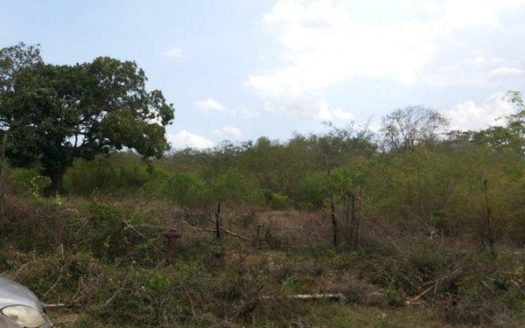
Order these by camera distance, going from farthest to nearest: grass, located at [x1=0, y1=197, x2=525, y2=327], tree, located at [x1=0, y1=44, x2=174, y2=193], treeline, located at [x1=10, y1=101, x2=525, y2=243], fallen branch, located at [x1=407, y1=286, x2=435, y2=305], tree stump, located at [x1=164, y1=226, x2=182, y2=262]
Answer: tree, located at [x1=0, y1=44, x2=174, y2=193]
treeline, located at [x1=10, y1=101, x2=525, y2=243]
tree stump, located at [x1=164, y1=226, x2=182, y2=262]
fallen branch, located at [x1=407, y1=286, x2=435, y2=305]
grass, located at [x1=0, y1=197, x2=525, y2=327]

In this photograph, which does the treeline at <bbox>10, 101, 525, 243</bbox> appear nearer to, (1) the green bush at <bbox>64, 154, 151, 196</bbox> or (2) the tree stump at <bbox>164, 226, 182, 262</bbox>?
(1) the green bush at <bbox>64, 154, 151, 196</bbox>

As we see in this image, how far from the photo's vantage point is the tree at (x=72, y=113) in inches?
916

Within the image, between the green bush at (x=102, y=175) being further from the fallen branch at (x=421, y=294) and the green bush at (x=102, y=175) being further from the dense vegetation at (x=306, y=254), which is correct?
the fallen branch at (x=421, y=294)

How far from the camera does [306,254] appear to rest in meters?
10.5

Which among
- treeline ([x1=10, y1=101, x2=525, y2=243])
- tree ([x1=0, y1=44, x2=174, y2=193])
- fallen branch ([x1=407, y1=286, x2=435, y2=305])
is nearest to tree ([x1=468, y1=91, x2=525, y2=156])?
treeline ([x1=10, y1=101, x2=525, y2=243])

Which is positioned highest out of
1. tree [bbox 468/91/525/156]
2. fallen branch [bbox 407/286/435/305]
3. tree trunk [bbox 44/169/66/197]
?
tree [bbox 468/91/525/156]

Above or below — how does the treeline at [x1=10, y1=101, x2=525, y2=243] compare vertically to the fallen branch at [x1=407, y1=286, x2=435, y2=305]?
above

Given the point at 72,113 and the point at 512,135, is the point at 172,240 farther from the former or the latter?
the point at 72,113

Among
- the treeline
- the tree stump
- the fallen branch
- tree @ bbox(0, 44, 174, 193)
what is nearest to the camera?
the fallen branch

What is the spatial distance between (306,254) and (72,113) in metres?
16.2

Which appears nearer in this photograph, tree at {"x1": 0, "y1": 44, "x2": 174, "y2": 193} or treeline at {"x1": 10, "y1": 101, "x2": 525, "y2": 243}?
treeline at {"x1": 10, "y1": 101, "x2": 525, "y2": 243}

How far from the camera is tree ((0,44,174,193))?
23266 mm

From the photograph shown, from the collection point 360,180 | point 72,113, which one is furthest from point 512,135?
point 72,113

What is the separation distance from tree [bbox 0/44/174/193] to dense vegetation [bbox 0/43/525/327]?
9741 millimetres
